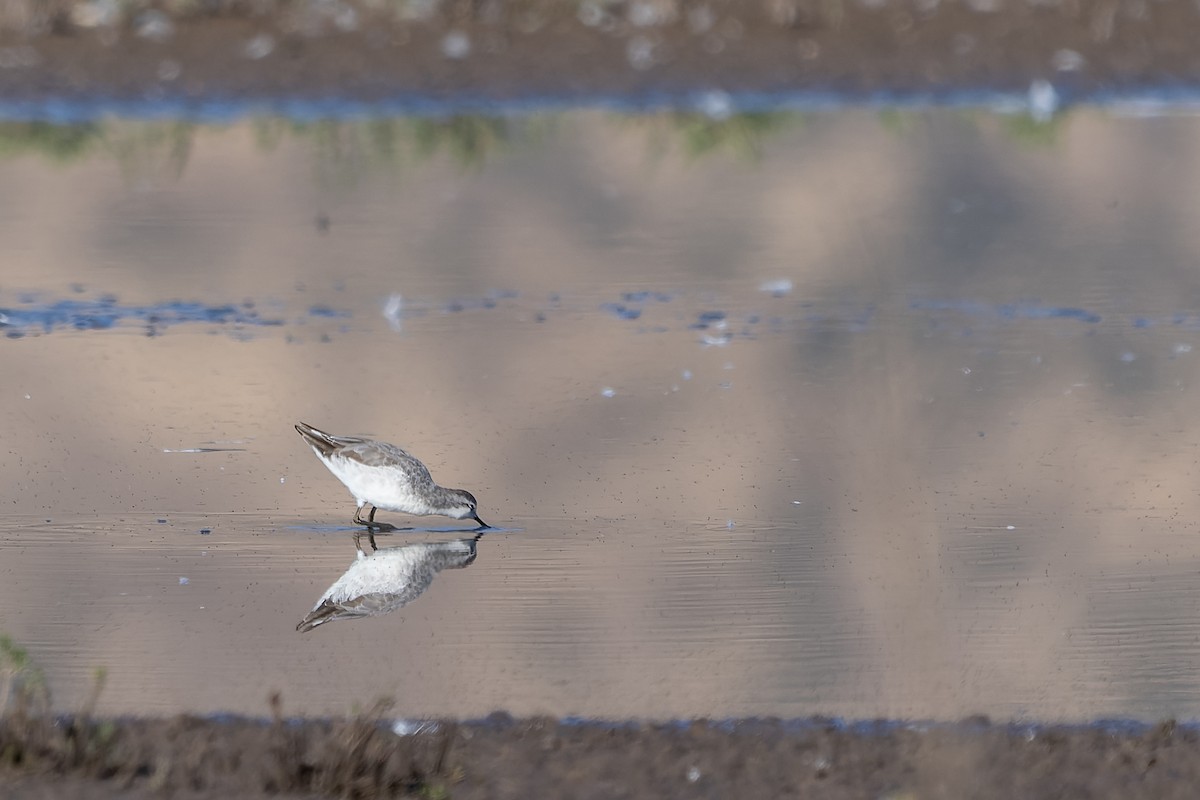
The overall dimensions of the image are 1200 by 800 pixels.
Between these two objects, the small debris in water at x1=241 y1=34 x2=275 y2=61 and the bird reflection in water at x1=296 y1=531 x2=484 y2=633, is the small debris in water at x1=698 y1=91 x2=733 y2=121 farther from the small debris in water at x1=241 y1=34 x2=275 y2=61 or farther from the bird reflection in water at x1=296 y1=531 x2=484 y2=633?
the bird reflection in water at x1=296 y1=531 x2=484 y2=633

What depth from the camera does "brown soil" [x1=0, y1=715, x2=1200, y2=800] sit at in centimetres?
500

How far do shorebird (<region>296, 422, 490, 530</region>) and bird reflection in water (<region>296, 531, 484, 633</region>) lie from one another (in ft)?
0.44

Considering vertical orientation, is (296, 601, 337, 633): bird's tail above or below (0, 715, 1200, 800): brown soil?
below

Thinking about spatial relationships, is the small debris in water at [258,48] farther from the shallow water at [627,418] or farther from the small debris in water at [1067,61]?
the small debris in water at [1067,61]

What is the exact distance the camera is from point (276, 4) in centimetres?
1878

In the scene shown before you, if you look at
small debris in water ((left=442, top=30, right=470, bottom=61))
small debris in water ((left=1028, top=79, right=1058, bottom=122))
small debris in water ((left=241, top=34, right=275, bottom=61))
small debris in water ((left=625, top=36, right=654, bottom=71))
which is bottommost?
small debris in water ((left=1028, top=79, right=1058, bottom=122))

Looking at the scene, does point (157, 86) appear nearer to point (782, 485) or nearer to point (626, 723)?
point (782, 485)

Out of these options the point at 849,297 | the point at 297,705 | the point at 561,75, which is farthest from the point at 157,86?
the point at 297,705

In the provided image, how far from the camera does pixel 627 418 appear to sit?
9250 mm

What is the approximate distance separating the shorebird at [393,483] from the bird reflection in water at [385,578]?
135 mm

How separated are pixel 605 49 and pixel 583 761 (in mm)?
13504

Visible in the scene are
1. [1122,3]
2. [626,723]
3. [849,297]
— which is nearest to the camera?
[626,723]

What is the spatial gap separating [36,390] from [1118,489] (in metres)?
4.91

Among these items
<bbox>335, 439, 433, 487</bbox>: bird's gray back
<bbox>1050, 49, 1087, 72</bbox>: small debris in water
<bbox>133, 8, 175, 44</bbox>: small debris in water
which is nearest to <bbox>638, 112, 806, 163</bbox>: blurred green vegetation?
<bbox>1050, 49, 1087, 72</bbox>: small debris in water
